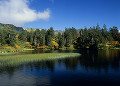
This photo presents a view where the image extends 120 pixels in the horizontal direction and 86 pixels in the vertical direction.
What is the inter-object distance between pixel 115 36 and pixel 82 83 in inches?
6525

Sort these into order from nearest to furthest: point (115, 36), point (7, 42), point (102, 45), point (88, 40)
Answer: point (7, 42) < point (102, 45) < point (88, 40) < point (115, 36)

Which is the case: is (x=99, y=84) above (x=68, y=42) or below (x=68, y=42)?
below

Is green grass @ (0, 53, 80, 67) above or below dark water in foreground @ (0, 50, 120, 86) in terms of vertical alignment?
above

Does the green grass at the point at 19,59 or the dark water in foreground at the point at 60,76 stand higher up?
the green grass at the point at 19,59

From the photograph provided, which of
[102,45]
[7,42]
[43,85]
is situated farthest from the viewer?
[102,45]

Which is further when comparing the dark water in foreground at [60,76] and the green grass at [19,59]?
the green grass at [19,59]

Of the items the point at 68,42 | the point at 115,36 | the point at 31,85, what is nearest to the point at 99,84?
the point at 31,85

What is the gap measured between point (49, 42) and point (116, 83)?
12757 centimetres

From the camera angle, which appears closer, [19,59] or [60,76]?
[60,76]

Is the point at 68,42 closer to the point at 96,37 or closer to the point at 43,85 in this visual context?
the point at 96,37

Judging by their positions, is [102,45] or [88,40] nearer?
[102,45]

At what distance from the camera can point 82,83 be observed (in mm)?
21188

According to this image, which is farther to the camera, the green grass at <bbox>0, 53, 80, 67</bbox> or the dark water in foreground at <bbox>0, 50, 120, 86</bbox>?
the green grass at <bbox>0, 53, 80, 67</bbox>

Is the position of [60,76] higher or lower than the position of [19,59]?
lower
